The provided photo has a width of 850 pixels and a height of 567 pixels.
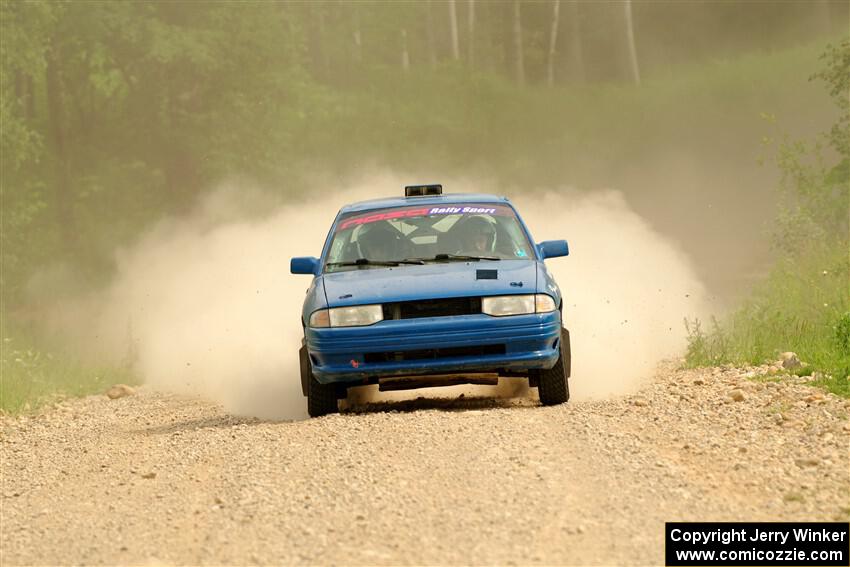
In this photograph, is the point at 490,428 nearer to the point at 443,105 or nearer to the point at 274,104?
the point at 274,104

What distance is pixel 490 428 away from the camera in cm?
884

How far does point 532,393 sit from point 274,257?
450 inches

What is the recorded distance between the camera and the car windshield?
11.1 m

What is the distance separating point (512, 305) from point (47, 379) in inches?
339

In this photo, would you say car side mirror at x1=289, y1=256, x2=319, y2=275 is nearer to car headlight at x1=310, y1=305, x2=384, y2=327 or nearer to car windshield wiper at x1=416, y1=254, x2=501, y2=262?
car windshield wiper at x1=416, y1=254, x2=501, y2=262

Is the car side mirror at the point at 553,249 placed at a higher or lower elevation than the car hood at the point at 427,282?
higher

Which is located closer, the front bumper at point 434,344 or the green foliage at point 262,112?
the front bumper at point 434,344

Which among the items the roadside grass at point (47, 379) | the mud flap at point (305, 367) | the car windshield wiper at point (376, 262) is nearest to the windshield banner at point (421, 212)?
the car windshield wiper at point (376, 262)

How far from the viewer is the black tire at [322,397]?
33.9 feet

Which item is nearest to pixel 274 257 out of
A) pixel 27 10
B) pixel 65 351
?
pixel 65 351

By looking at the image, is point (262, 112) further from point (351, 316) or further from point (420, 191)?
point (351, 316)

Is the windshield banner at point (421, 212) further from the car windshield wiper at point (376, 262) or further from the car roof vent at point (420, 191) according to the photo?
the car roof vent at point (420, 191)

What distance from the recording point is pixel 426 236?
11.3 metres

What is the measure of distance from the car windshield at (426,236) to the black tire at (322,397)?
1103mm
